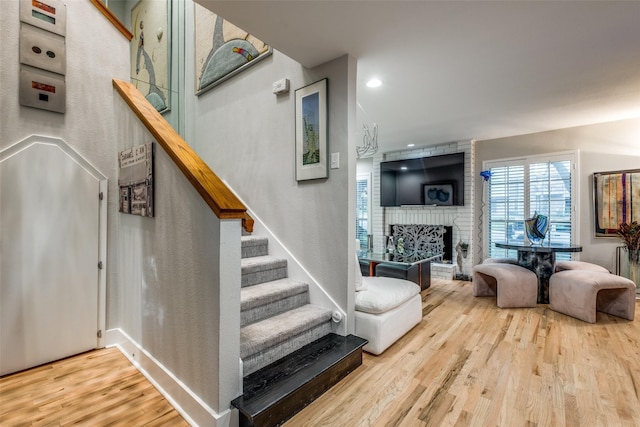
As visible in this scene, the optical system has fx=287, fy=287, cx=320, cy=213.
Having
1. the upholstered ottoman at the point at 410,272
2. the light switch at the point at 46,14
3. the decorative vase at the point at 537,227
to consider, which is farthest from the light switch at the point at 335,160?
the decorative vase at the point at 537,227

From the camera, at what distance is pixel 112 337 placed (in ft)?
8.29

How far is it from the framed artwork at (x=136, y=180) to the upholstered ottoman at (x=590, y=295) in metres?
4.28

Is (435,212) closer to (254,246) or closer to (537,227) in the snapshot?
(537,227)

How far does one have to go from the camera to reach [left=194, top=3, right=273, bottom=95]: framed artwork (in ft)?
10.2

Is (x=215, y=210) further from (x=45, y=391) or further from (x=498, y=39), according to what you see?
(x=498, y=39)

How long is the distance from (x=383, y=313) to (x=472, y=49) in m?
2.30

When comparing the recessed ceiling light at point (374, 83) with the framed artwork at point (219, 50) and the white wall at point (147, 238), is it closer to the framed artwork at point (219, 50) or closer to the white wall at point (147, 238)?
the framed artwork at point (219, 50)

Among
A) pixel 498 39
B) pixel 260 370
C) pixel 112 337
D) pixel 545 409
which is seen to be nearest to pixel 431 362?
pixel 545 409

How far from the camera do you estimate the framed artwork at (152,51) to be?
4219mm

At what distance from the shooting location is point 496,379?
2.04 m

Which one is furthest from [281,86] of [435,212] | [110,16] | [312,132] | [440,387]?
[435,212]

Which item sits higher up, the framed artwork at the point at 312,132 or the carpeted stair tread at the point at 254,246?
the framed artwork at the point at 312,132

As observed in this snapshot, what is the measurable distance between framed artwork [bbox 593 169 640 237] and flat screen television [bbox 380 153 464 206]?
5.88 feet

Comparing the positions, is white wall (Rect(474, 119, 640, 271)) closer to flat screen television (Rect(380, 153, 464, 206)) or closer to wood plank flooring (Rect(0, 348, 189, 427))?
flat screen television (Rect(380, 153, 464, 206))
